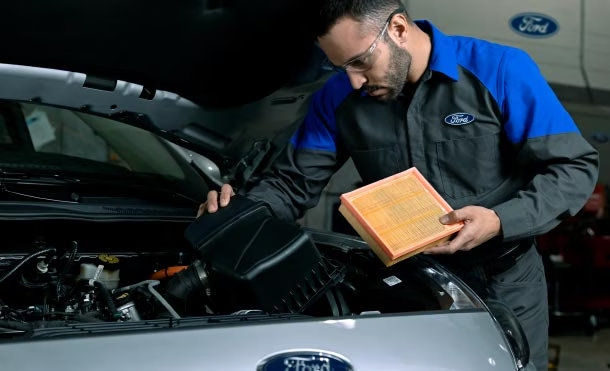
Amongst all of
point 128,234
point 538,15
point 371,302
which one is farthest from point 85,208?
point 538,15

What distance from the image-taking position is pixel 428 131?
6.63ft

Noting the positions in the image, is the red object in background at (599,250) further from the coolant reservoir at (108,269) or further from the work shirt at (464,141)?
the coolant reservoir at (108,269)

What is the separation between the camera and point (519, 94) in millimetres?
1926

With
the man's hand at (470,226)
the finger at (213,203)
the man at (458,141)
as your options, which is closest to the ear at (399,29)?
the man at (458,141)

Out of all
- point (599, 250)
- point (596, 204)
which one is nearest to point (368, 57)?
point (599, 250)

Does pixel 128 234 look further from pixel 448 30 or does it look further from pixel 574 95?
pixel 574 95

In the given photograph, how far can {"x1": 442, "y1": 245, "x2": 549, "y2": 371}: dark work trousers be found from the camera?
2.04m

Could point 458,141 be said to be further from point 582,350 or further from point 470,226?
point 582,350

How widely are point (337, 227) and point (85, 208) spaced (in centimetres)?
187

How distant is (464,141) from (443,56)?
214 millimetres

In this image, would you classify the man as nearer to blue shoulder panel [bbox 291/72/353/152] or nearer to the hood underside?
blue shoulder panel [bbox 291/72/353/152]

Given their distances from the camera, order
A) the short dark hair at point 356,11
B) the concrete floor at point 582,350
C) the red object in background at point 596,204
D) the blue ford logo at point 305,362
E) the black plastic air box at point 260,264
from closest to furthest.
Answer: the blue ford logo at point 305,362, the black plastic air box at point 260,264, the short dark hair at point 356,11, the concrete floor at point 582,350, the red object in background at point 596,204

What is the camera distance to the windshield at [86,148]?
2.30 meters

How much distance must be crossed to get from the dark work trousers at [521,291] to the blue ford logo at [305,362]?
707mm
